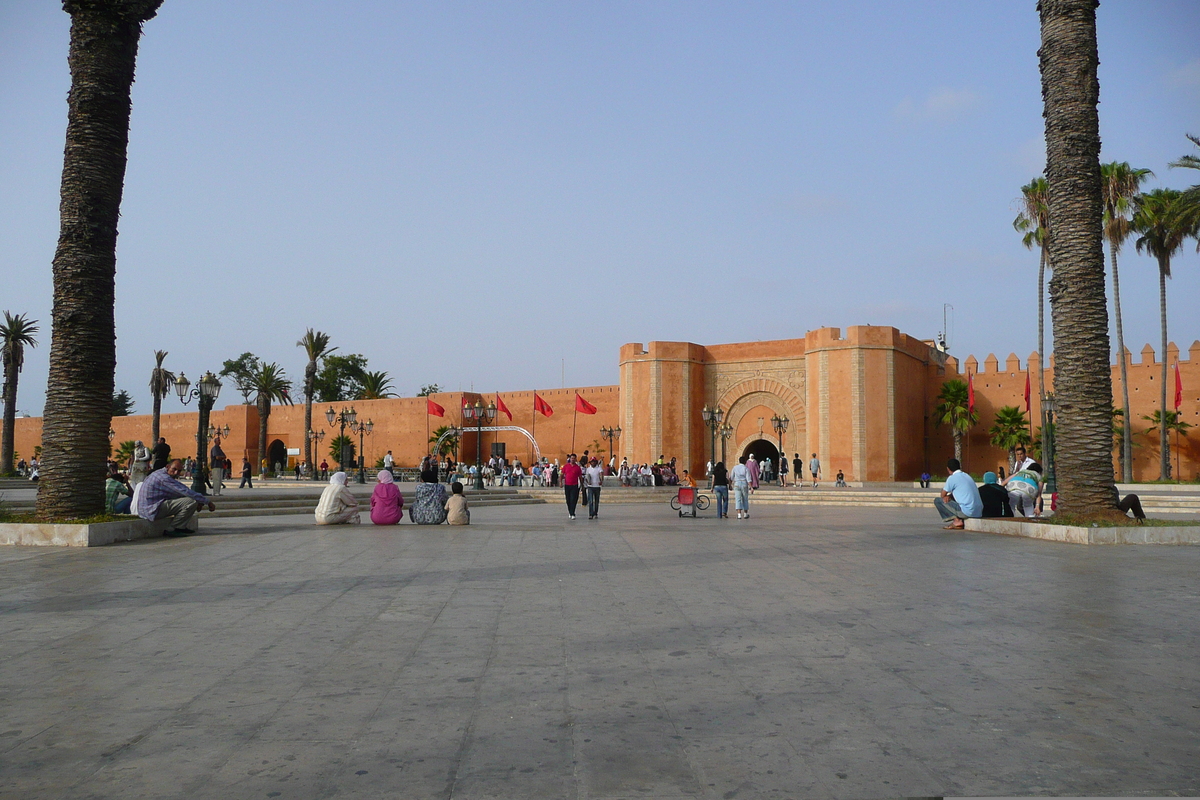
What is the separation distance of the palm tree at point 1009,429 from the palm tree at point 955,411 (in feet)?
2.82

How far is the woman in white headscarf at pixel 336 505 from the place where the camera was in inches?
458

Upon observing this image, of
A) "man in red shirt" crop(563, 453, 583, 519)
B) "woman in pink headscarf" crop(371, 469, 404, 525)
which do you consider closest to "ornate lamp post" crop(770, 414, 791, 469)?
"man in red shirt" crop(563, 453, 583, 519)

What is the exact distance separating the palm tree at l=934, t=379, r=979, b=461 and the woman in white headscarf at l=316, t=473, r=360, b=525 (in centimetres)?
2641

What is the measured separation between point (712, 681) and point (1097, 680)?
59.5 inches

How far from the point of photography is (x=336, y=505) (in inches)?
459

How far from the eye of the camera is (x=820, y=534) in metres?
10.6

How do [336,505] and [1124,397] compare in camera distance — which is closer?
[336,505]

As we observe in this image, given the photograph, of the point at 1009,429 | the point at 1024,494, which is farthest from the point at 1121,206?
Answer: the point at 1024,494

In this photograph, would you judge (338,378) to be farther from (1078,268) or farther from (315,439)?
(1078,268)

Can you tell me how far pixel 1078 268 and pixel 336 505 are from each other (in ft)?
31.1

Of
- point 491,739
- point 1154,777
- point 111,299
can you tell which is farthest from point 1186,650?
point 111,299

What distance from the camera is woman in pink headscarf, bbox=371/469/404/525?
1163cm

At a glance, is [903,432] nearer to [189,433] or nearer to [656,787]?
[656,787]

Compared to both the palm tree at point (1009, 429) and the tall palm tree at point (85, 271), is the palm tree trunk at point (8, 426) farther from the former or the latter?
the palm tree at point (1009, 429)
